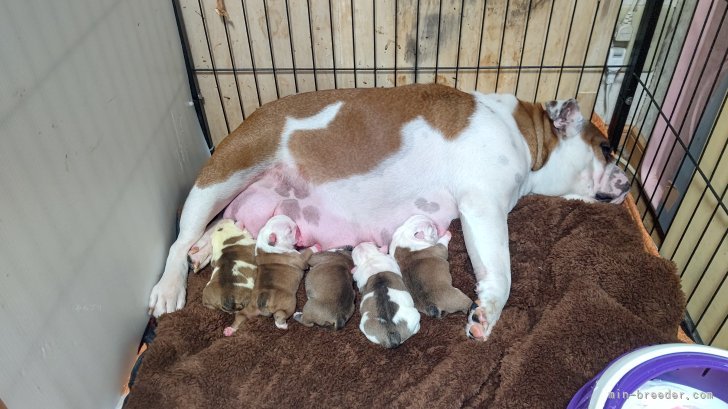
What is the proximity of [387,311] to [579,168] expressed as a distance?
4.23ft

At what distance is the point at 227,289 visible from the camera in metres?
2.23

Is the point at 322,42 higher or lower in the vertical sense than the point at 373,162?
higher

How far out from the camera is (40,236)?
160 centimetres

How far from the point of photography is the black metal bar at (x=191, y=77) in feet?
9.33

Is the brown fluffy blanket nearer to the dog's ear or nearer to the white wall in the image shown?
the white wall

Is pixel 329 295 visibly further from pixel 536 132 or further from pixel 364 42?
pixel 364 42

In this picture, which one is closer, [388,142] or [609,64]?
[388,142]

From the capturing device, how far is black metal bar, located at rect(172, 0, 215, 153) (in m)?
2.84

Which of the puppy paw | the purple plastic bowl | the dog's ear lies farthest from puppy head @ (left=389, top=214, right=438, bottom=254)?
the purple plastic bowl

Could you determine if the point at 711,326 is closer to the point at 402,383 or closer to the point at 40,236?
the point at 402,383

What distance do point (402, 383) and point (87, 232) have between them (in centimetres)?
120

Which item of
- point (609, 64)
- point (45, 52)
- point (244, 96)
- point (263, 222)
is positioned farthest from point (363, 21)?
point (45, 52)

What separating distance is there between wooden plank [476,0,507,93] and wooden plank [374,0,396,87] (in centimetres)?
50

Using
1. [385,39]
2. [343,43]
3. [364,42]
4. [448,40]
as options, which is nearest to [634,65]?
[448,40]
